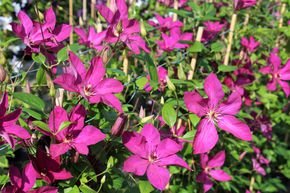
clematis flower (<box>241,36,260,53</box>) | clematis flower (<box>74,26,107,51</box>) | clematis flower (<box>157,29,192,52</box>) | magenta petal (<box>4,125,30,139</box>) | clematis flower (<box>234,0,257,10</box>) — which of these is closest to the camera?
magenta petal (<box>4,125,30,139</box>)

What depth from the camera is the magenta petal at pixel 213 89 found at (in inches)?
34.8

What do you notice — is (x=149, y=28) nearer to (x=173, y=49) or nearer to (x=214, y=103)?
(x=173, y=49)

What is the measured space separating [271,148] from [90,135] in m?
1.55

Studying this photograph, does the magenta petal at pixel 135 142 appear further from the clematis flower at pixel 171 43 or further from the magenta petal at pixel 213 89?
the clematis flower at pixel 171 43

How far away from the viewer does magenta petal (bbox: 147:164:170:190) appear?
84 centimetres

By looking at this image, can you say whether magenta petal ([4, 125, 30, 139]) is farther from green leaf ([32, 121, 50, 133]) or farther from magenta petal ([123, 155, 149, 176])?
magenta petal ([123, 155, 149, 176])

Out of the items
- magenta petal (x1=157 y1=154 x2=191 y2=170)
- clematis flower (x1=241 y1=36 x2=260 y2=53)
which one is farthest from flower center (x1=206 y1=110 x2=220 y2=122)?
clematis flower (x1=241 y1=36 x2=260 y2=53)

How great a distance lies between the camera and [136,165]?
0.87 metres

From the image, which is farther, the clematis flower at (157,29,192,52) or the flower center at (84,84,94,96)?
the clematis flower at (157,29,192,52)

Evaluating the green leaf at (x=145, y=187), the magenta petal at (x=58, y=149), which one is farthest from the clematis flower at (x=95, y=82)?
the green leaf at (x=145, y=187)

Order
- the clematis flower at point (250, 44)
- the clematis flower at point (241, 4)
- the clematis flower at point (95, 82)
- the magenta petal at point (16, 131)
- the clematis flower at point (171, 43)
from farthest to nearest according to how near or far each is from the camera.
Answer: the clematis flower at point (250, 44), the clematis flower at point (241, 4), the clematis flower at point (171, 43), the clematis flower at point (95, 82), the magenta petal at point (16, 131)

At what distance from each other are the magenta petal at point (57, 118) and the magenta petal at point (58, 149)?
0.03m

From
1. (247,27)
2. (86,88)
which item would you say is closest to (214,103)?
(86,88)

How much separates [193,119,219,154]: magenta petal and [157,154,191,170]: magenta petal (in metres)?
0.03
